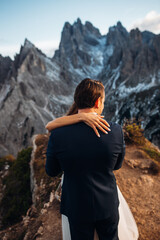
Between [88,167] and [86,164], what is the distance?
49 mm

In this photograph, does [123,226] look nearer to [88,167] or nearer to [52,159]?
[88,167]

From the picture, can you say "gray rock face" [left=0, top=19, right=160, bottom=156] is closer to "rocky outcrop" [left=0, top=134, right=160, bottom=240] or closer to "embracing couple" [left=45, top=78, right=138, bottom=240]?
"rocky outcrop" [left=0, top=134, right=160, bottom=240]

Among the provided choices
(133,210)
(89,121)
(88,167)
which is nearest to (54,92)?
(133,210)

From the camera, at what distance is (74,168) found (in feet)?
6.35

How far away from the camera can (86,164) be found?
6.22 ft

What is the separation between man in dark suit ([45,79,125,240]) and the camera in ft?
6.19

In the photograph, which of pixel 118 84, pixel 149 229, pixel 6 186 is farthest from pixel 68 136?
pixel 118 84

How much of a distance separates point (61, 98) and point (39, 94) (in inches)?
844

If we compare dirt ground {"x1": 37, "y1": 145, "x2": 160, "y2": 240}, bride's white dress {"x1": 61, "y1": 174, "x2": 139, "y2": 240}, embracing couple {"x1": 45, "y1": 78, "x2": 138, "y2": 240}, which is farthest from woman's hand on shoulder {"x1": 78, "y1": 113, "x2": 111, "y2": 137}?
dirt ground {"x1": 37, "y1": 145, "x2": 160, "y2": 240}

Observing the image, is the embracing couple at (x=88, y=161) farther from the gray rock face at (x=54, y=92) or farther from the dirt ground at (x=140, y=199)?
the gray rock face at (x=54, y=92)

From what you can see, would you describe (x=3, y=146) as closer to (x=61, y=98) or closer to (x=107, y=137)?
(x=61, y=98)

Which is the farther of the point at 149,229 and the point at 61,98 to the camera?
the point at 61,98

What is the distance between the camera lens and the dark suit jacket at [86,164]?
1.88 meters

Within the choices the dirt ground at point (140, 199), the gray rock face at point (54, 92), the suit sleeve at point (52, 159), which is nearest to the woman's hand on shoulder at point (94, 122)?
the suit sleeve at point (52, 159)
